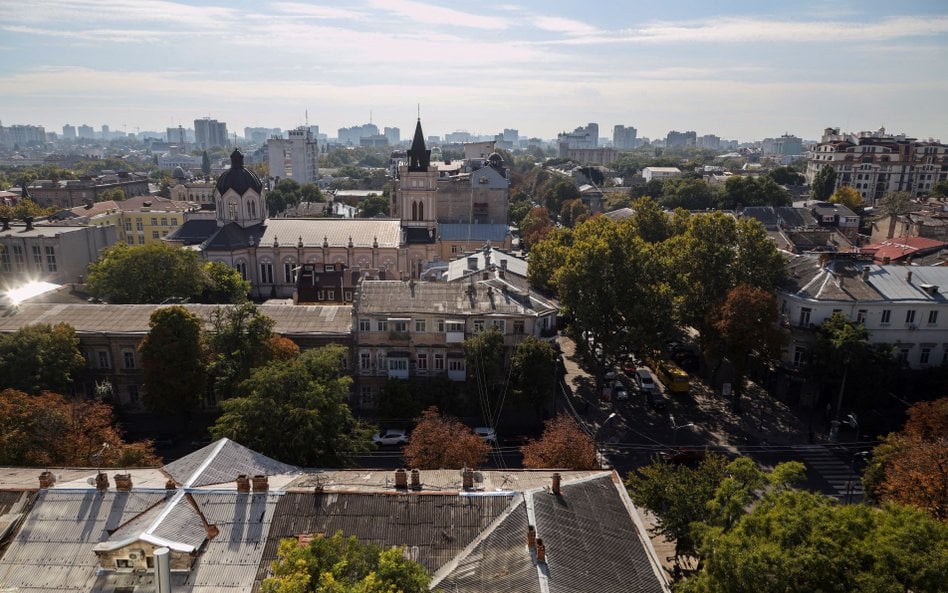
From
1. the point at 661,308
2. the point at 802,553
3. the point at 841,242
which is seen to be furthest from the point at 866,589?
the point at 841,242

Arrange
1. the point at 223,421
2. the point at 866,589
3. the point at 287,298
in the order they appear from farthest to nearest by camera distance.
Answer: the point at 287,298, the point at 223,421, the point at 866,589

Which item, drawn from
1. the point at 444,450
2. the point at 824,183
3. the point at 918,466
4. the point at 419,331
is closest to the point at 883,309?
the point at 918,466

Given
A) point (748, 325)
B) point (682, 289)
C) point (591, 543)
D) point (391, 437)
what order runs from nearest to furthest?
1. point (591, 543)
2. point (391, 437)
3. point (748, 325)
4. point (682, 289)

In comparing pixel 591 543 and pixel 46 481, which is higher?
pixel 46 481

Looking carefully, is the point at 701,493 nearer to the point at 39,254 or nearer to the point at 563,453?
the point at 563,453

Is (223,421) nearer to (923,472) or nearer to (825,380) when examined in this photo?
(923,472)

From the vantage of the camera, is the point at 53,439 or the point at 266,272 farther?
the point at 266,272

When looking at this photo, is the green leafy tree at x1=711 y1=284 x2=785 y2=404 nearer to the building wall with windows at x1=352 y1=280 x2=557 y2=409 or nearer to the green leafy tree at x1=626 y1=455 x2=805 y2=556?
the building wall with windows at x1=352 y1=280 x2=557 y2=409

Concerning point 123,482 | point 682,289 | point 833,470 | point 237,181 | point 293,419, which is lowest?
point 833,470
